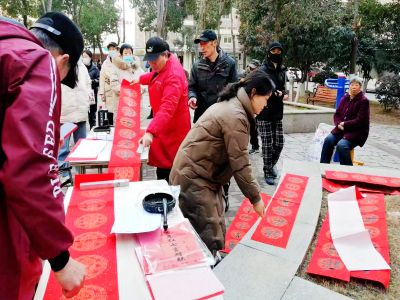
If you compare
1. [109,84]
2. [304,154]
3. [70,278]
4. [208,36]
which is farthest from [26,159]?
[304,154]

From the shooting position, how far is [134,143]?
306 centimetres

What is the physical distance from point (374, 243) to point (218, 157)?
129 centimetres

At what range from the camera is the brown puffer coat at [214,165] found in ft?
7.11

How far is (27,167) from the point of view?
0.86 m

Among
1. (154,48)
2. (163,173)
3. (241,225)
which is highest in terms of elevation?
(154,48)

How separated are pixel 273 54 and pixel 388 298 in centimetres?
327

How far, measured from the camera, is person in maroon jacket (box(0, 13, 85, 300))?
0.86 metres

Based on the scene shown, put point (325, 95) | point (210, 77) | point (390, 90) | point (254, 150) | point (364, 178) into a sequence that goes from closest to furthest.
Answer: point (364, 178) → point (210, 77) → point (254, 150) → point (390, 90) → point (325, 95)

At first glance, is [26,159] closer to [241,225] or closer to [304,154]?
[241,225]

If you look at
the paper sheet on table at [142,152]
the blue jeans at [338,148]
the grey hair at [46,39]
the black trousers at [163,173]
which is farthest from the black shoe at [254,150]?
the grey hair at [46,39]

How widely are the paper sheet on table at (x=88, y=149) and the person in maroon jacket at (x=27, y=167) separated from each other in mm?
2000

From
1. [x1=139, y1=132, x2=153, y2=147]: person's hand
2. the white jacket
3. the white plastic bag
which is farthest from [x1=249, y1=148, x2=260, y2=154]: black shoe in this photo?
[x1=139, y1=132, x2=153, y2=147]: person's hand

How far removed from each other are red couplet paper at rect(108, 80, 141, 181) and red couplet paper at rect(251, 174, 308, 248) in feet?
3.44

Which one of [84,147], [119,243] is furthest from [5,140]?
[84,147]
